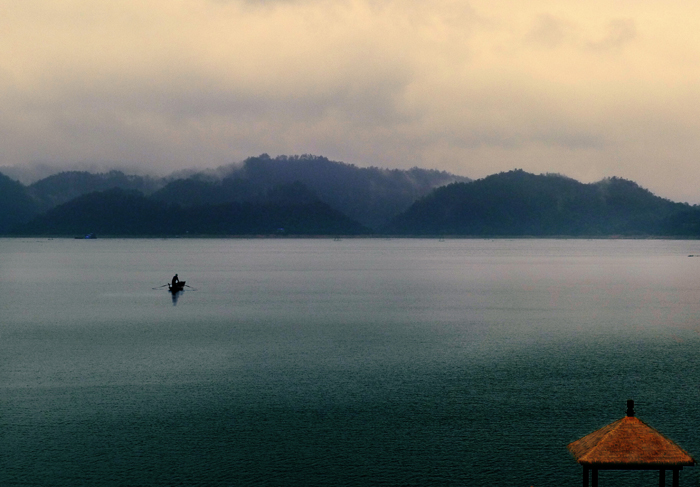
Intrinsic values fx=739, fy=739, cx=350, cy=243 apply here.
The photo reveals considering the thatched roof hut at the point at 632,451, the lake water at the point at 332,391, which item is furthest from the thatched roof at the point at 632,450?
the lake water at the point at 332,391

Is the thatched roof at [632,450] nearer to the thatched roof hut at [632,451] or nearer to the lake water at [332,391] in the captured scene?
the thatched roof hut at [632,451]

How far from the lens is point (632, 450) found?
61.9ft

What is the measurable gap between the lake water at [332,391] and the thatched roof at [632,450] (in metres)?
6.42

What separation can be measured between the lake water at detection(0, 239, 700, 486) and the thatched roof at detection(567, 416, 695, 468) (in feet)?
21.1

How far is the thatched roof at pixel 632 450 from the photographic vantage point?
18.7m

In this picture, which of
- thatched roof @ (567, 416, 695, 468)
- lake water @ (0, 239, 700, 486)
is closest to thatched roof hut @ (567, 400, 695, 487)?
thatched roof @ (567, 416, 695, 468)

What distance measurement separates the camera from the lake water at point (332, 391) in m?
26.4

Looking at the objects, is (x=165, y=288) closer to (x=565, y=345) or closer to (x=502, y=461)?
(x=565, y=345)

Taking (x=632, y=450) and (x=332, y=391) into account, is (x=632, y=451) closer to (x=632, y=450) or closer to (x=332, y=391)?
(x=632, y=450)

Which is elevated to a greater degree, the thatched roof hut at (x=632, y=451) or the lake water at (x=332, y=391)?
the thatched roof hut at (x=632, y=451)

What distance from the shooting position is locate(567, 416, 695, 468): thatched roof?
1873 centimetres

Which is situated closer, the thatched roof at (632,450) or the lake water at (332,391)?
the thatched roof at (632,450)

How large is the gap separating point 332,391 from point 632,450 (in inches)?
804

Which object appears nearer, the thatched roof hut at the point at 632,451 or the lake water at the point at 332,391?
the thatched roof hut at the point at 632,451
